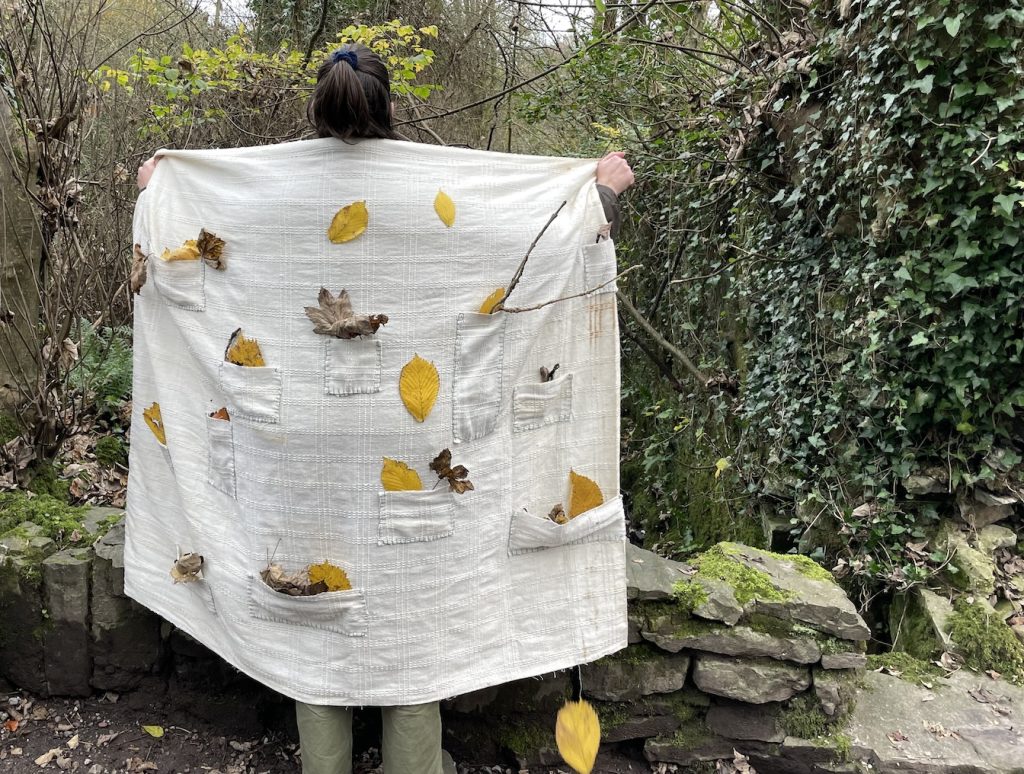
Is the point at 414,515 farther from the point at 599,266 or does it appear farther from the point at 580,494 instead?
the point at 599,266

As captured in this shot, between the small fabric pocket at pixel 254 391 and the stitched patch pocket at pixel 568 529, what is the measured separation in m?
0.71

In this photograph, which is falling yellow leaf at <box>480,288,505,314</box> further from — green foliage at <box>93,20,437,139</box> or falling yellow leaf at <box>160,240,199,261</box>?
green foliage at <box>93,20,437,139</box>

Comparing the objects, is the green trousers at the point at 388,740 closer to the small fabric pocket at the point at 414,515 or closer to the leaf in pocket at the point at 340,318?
the small fabric pocket at the point at 414,515

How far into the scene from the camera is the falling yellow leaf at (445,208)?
1.80 meters

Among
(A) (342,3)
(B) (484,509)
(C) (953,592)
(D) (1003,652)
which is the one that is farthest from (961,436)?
(A) (342,3)

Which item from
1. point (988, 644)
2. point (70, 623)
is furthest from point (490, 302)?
point (988, 644)

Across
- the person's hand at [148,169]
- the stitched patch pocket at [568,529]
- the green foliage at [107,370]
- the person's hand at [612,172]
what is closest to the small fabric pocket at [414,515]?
the stitched patch pocket at [568,529]

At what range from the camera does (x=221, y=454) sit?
195cm

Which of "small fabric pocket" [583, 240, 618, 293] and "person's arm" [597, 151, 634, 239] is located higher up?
"person's arm" [597, 151, 634, 239]

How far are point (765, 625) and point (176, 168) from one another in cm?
236

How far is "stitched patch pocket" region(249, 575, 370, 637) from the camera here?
1799 millimetres

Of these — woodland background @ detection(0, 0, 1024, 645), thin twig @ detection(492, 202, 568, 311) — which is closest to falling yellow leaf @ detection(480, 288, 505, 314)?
thin twig @ detection(492, 202, 568, 311)

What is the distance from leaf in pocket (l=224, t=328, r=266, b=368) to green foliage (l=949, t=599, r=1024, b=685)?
2954 millimetres

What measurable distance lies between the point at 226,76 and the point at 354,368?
4331 mm
